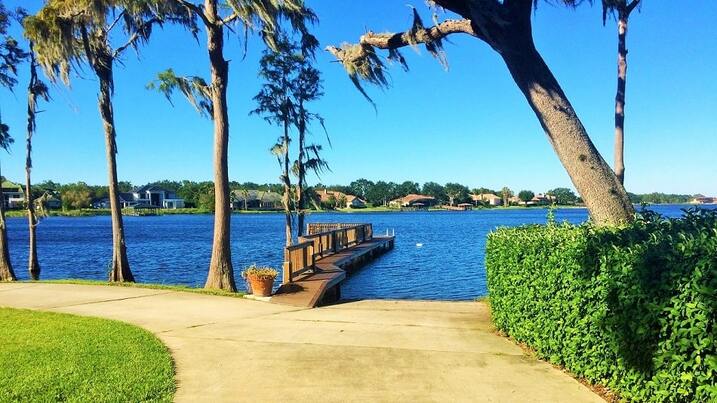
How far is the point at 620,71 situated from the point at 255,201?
449 feet

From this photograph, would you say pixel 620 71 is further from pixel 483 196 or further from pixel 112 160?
pixel 483 196

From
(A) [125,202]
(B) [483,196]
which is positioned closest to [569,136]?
(A) [125,202]


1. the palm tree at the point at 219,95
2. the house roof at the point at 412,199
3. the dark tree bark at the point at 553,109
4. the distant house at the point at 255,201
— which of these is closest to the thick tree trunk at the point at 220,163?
the palm tree at the point at 219,95

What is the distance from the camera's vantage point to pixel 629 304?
3.93 metres

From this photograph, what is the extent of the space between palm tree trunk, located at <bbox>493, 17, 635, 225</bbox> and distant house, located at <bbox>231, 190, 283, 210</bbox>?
12691 cm

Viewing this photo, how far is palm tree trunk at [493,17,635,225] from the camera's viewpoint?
21.7 ft

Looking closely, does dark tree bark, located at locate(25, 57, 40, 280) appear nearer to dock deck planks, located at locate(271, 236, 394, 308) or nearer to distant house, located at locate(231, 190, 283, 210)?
dock deck planks, located at locate(271, 236, 394, 308)

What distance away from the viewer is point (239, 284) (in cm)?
1822

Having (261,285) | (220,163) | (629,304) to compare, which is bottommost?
(261,285)

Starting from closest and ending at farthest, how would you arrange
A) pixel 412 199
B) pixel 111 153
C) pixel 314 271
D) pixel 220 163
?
pixel 220 163 < pixel 314 271 < pixel 111 153 < pixel 412 199

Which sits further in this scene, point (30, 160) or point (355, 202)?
point (355, 202)

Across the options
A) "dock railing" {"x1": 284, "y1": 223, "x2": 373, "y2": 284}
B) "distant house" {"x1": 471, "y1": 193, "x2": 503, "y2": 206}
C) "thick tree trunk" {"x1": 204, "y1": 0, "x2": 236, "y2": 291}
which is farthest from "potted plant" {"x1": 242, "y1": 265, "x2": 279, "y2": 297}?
"distant house" {"x1": 471, "y1": 193, "x2": 503, "y2": 206}

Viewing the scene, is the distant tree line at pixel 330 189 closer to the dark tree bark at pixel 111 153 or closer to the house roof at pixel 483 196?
the house roof at pixel 483 196

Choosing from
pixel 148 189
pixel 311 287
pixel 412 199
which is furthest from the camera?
pixel 412 199
